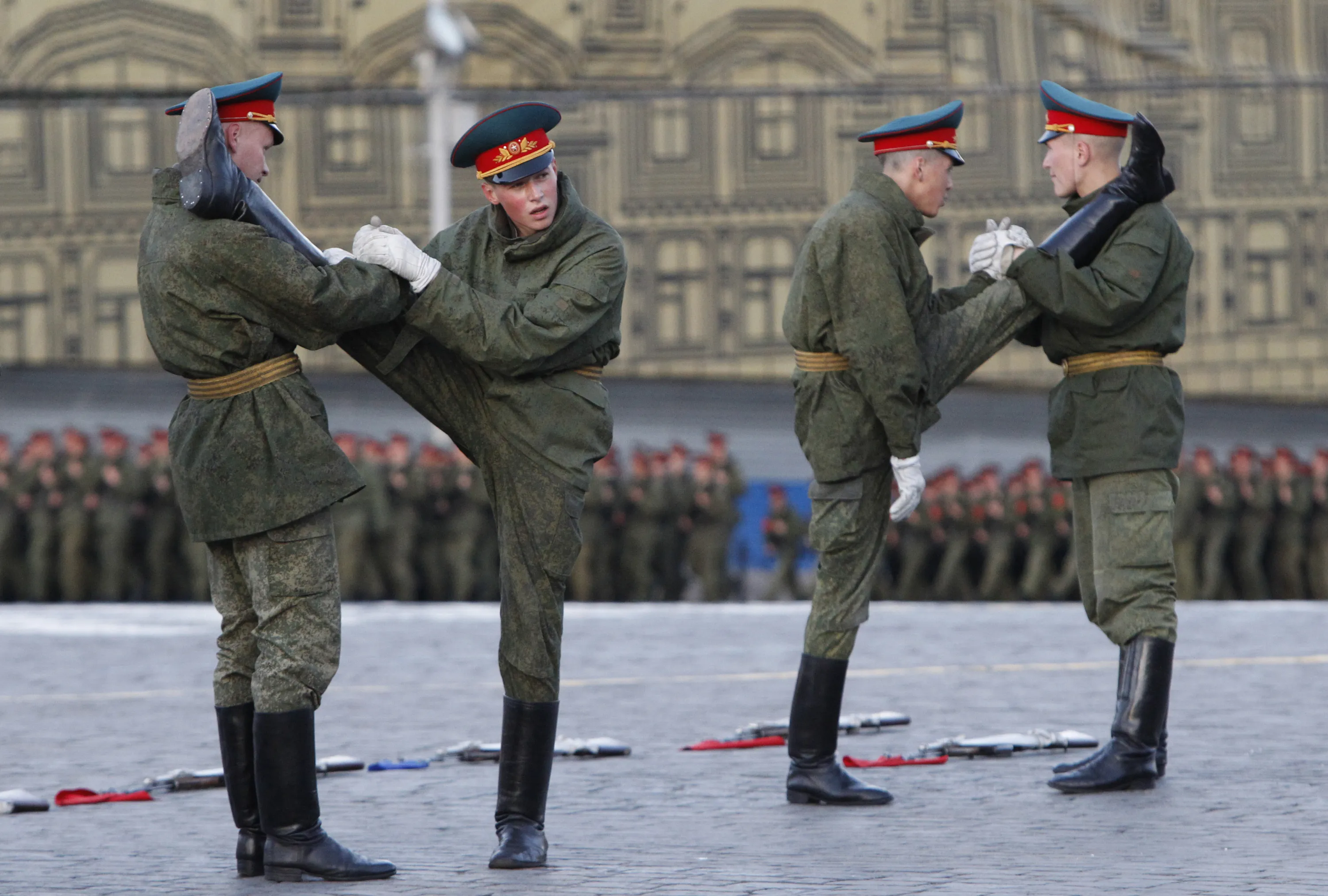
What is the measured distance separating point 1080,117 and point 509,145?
1.97 meters

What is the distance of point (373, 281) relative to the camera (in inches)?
185

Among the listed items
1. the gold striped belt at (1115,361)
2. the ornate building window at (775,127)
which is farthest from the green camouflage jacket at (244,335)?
the ornate building window at (775,127)

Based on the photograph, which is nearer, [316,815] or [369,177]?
[316,815]

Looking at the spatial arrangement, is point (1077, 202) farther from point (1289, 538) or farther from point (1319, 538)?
point (1319, 538)

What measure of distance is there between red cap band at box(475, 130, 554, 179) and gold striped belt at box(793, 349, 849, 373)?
1.13 metres

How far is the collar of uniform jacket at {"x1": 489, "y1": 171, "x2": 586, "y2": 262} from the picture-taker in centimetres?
495

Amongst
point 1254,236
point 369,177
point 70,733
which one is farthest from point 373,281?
point 1254,236

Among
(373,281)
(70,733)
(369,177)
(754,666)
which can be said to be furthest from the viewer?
(369,177)

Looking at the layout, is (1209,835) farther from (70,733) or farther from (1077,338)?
(70,733)

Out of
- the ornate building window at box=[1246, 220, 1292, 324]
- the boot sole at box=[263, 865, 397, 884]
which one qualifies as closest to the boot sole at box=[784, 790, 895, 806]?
the boot sole at box=[263, 865, 397, 884]

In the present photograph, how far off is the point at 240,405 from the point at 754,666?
493cm

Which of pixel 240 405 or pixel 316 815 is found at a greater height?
pixel 240 405

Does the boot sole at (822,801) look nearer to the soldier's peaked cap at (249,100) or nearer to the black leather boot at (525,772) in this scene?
the black leather boot at (525,772)

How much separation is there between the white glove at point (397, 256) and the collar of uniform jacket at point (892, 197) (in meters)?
1.43
